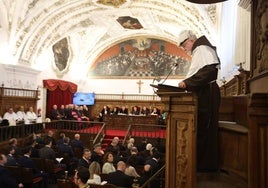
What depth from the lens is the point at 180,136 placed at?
2.85 metres

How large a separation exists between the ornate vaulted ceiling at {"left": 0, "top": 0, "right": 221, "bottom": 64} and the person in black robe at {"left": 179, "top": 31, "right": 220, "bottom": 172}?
8348mm

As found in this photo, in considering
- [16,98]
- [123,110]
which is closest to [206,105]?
[16,98]

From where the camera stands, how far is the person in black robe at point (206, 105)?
10.2 ft

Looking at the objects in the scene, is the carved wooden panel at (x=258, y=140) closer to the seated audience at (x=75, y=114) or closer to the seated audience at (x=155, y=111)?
the seated audience at (x=75, y=114)

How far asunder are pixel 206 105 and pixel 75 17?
12.8 meters

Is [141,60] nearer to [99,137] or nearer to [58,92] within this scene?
[58,92]

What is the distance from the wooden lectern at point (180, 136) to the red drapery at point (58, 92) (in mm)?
14414

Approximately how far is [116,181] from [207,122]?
2542 millimetres

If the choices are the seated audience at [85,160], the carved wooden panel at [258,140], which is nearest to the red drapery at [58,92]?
the seated audience at [85,160]

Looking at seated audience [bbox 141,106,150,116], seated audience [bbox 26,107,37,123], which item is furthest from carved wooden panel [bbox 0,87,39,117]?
seated audience [bbox 141,106,150,116]

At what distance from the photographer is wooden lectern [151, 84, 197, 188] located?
270 centimetres

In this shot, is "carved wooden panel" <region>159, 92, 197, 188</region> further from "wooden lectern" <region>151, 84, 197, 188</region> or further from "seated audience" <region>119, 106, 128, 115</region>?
"seated audience" <region>119, 106, 128, 115</region>

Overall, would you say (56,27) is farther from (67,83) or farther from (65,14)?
(67,83)

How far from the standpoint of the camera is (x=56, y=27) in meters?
14.8
